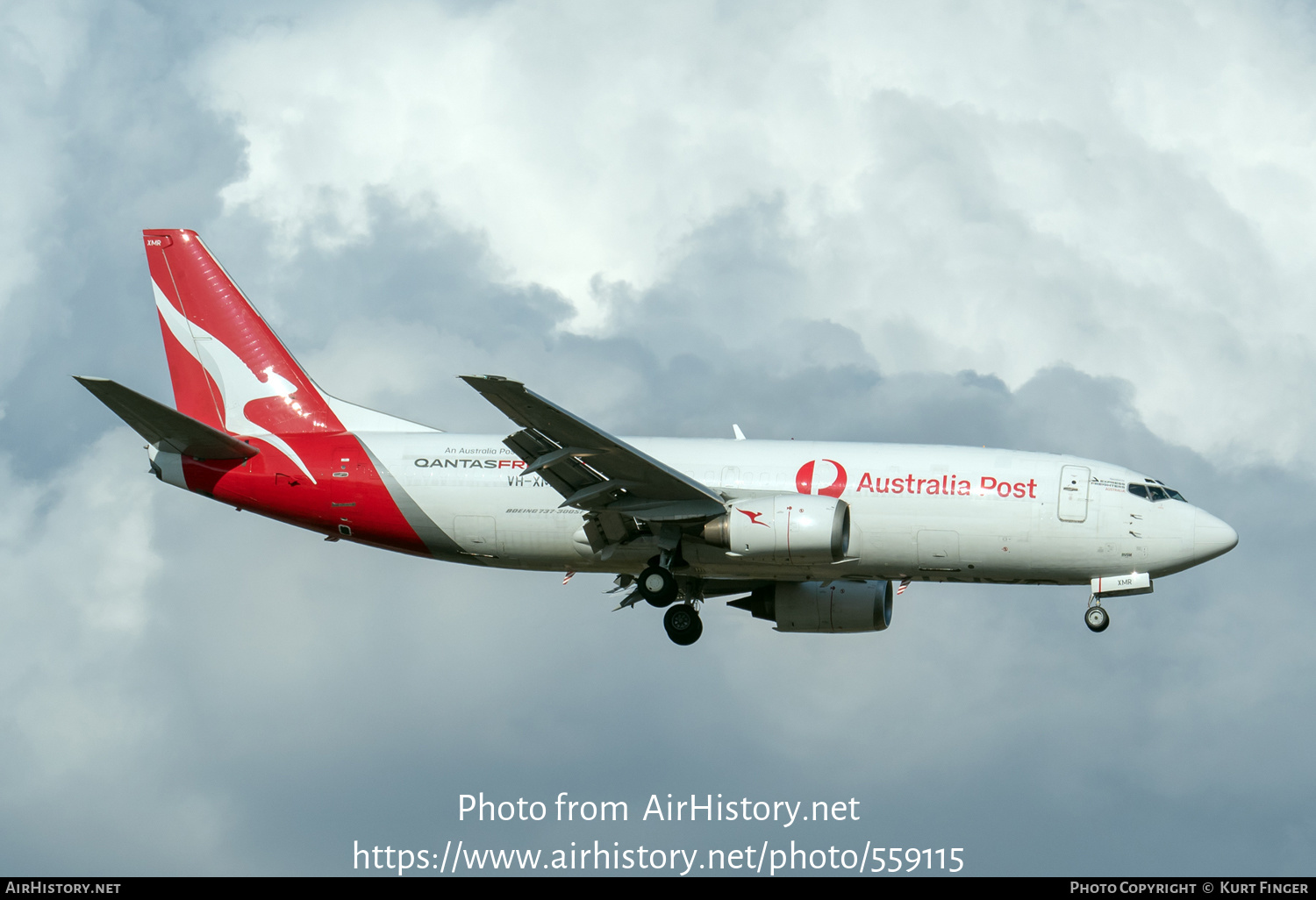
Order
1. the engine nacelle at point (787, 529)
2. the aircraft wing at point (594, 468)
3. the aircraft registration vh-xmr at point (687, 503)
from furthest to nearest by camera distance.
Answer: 1. the aircraft registration vh-xmr at point (687, 503)
2. the engine nacelle at point (787, 529)
3. the aircraft wing at point (594, 468)

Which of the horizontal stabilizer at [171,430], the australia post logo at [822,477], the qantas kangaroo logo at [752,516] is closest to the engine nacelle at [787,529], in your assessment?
the qantas kangaroo logo at [752,516]

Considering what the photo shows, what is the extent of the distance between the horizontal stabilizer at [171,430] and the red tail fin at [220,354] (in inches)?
75.2

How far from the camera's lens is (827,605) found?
1554 inches

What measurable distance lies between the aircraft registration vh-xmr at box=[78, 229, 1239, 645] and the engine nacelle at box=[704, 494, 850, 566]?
1.7 inches

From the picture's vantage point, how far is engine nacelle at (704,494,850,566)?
108 feet

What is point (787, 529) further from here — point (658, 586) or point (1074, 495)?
point (1074, 495)

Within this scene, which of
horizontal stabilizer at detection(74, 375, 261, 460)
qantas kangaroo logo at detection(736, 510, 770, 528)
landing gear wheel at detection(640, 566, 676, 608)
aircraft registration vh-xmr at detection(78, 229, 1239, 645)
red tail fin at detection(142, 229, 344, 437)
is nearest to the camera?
qantas kangaroo logo at detection(736, 510, 770, 528)

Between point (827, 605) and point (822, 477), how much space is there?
5773mm

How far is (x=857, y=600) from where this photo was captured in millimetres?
39250

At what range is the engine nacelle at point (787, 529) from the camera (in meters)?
33.1

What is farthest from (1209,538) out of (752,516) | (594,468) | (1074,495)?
(594,468)

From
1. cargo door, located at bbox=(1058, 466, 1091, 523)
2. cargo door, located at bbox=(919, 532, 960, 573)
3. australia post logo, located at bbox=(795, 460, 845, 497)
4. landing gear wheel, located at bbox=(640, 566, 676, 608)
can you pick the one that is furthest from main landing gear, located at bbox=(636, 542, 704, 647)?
cargo door, located at bbox=(1058, 466, 1091, 523)

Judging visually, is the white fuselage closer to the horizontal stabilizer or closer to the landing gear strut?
the landing gear strut

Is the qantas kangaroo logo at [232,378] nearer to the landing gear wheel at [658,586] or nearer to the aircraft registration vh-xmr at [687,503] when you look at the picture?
the aircraft registration vh-xmr at [687,503]
